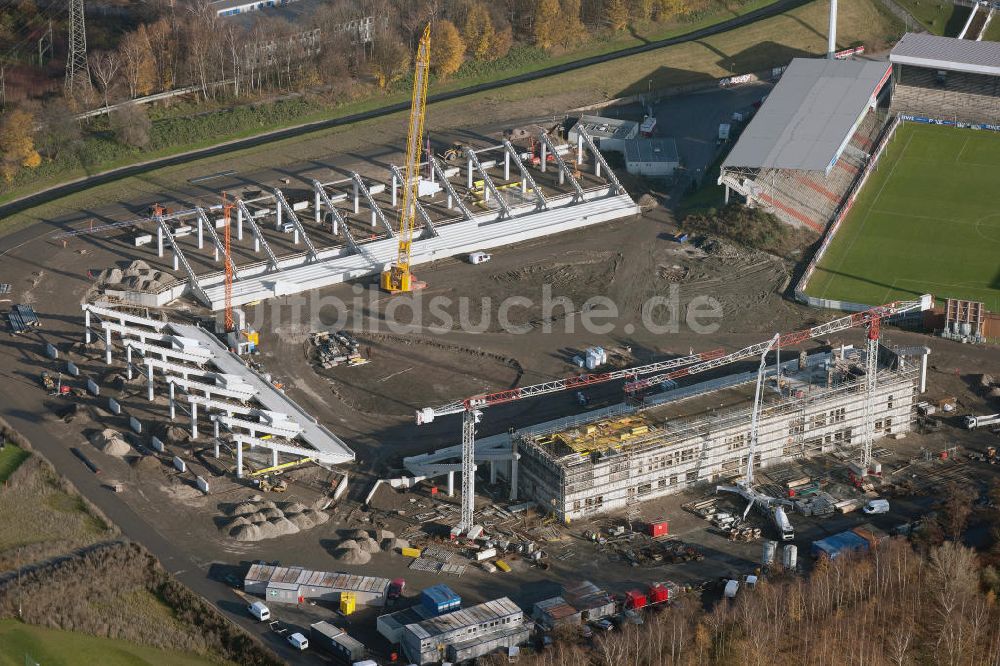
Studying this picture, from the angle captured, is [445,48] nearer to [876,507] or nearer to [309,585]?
[876,507]

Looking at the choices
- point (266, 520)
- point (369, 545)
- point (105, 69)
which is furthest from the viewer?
point (105, 69)

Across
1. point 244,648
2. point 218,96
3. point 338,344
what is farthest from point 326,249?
point 244,648

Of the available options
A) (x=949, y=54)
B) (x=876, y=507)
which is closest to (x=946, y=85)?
(x=949, y=54)

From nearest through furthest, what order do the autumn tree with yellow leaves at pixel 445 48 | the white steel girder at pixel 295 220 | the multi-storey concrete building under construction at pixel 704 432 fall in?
the multi-storey concrete building under construction at pixel 704 432 → the white steel girder at pixel 295 220 → the autumn tree with yellow leaves at pixel 445 48

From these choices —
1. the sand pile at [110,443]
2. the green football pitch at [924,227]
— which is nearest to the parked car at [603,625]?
the sand pile at [110,443]

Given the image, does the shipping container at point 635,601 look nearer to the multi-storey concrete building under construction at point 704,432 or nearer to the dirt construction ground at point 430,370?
the dirt construction ground at point 430,370

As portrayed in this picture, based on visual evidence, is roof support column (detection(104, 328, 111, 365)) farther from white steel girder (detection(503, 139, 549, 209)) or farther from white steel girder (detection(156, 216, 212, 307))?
white steel girder (detection(503, 139, 549, 209))
